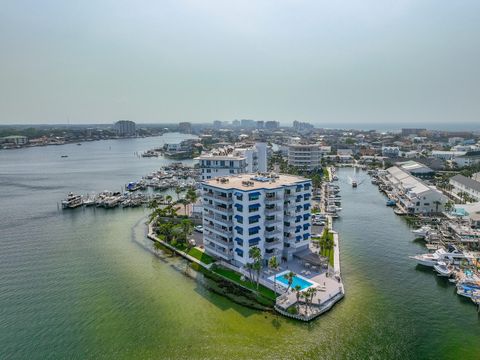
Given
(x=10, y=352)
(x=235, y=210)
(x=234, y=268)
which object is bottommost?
(x=10, y=352)

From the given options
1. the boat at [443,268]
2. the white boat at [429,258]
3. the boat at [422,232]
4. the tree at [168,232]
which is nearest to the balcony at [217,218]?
the tree at [168,232]

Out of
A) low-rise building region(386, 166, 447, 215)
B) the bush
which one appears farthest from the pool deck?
low-rise building region(386, 166, 447, 215)

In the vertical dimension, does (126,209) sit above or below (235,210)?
below

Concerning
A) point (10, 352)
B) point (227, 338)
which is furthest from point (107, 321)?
point (227, 338)

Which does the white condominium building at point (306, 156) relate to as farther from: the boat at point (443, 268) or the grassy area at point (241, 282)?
the grassy area at point (241, 282)

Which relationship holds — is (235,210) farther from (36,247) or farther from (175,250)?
(36,247)
